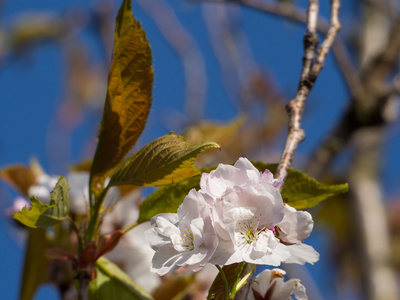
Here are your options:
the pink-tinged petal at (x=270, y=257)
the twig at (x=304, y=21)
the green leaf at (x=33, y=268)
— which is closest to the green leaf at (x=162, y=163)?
the pink-tinged petal at (x=270, y=257)

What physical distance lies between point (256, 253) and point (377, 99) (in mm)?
979

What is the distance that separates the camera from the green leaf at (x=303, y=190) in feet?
1.87

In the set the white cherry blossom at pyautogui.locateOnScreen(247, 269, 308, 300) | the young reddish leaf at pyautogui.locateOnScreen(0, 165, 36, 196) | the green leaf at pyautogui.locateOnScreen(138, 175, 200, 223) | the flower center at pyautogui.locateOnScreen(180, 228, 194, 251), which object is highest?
the young reddish leaf at pyautogui.locateOnScreen(0, 165, 36, 196)

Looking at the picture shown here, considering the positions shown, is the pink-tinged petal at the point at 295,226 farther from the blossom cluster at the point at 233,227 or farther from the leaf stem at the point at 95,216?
the leaf stem at the point at 95,216

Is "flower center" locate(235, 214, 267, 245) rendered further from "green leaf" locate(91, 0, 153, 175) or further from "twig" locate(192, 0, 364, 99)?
"twig" locate(192, 0, 364, 99)

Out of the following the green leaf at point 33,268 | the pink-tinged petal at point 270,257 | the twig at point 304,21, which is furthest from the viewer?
the twig at point 304,21

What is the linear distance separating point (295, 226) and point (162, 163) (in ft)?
0.46

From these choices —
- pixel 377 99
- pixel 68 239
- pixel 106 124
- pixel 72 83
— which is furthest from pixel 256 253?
pixel 72 83

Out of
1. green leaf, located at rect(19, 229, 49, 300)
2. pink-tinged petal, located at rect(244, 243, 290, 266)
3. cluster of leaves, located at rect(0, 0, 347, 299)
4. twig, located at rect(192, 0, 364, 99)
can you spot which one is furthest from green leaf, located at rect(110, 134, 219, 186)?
twig, located at rect(192, 0, 364, 99)

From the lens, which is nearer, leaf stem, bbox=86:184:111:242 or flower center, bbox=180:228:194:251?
flower center, bbox=180:228:194:251

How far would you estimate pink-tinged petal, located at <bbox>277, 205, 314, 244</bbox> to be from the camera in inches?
18.8

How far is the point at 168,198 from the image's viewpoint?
636 millimetres

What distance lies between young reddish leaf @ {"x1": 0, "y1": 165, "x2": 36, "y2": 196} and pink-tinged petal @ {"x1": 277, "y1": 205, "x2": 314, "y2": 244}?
525 mm

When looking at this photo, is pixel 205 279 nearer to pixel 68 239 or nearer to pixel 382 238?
pixel 68 239
